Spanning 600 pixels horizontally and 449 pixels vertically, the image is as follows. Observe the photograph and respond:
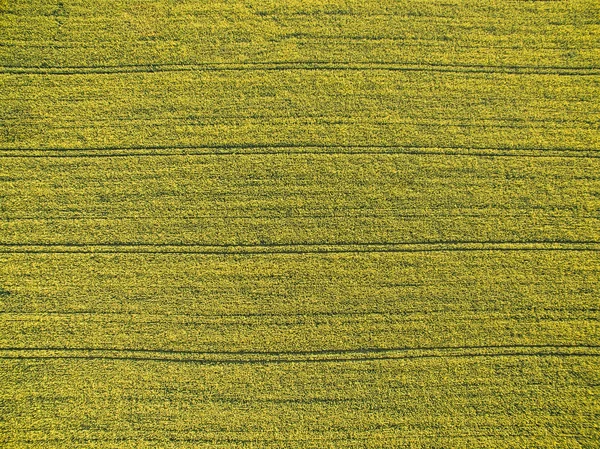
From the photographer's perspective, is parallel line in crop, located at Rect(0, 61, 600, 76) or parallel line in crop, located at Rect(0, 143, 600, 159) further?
parallel line in crop, located at Rect(0, 61, 600, 76)

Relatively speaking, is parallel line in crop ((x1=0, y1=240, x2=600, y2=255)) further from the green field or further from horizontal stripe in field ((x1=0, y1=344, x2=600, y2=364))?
horizontal stripe in field ((x1=0, y1=344, x2=600, y2=364))

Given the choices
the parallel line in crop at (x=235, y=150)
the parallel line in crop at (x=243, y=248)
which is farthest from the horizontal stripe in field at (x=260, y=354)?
the parallel line in crop at (x=235, y=150)

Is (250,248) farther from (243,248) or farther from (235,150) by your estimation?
(235,150)

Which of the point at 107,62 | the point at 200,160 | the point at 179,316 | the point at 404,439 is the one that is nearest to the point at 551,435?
the point at 404,439

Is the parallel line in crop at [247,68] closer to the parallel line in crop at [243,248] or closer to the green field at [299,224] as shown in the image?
the green field at [299,224]

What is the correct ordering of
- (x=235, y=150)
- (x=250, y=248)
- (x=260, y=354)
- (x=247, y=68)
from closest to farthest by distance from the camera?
(x=260, y=354), (x=250, y=248), (x=235, y=150), (x=247, y=68)

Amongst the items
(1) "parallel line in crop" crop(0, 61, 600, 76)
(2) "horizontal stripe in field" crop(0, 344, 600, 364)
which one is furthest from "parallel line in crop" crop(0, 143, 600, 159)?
(2) "horizontal stripe in field" crop(0, 344, 600, 364)

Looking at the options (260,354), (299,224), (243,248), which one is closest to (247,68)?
(299,224)

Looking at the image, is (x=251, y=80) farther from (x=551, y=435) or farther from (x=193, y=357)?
(x=551, y=435)
